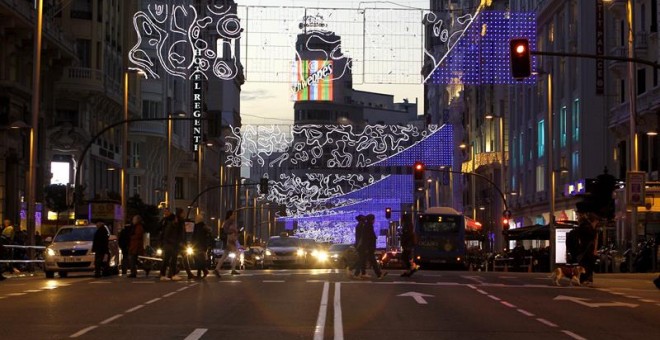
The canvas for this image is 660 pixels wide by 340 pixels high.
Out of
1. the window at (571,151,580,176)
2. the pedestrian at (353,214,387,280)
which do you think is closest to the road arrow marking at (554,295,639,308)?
the pedestrian at (353,214,387,280)

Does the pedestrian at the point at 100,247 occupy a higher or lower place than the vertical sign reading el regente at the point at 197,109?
lower

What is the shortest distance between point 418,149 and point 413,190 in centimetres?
2548

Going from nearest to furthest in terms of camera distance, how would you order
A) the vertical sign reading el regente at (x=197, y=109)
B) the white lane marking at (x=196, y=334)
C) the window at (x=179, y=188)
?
the white lane marking at (x=196, y=334)
the vertical sign reading el regente at (x=197, y=109)
the window at (x=179, y=188)

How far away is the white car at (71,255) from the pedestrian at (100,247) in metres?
1.18

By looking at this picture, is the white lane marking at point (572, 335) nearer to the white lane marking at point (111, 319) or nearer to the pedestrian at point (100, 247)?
the white lane marking at point (111, 319)

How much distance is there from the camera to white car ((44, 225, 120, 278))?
117ft

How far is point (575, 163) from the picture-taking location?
2687 inches

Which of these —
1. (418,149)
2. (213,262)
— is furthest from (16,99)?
(418,149)

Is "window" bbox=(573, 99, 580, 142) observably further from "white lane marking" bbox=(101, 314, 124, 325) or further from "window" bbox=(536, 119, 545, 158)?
"white lane marking" bbox=(101, 314, 124, 325)

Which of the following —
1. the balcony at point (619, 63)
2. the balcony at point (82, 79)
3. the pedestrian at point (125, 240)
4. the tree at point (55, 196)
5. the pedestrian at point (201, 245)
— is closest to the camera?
the pedestrian at point (201, 245)

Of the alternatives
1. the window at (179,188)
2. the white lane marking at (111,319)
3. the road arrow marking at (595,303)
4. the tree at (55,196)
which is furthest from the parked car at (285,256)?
the window at (179,188)

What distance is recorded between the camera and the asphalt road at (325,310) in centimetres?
1638

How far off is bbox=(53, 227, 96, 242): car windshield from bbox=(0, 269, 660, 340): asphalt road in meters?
8.04

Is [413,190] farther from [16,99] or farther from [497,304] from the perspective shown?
[497,304]
